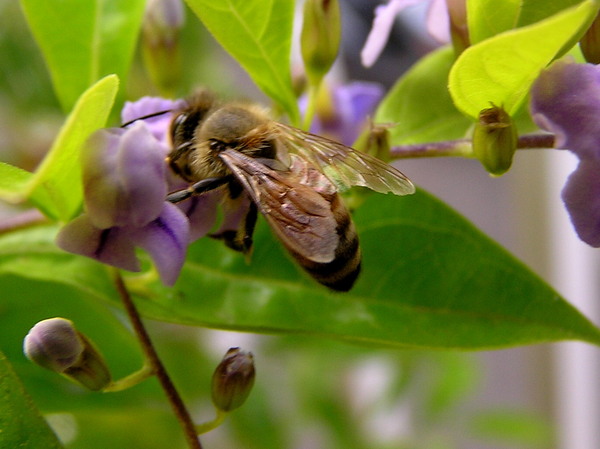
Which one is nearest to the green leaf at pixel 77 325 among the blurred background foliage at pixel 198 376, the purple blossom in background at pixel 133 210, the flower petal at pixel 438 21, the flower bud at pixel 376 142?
the blurred background foliage at pixel 198 376

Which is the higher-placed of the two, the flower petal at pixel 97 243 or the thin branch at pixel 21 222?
the flower petal at pixel 97 243

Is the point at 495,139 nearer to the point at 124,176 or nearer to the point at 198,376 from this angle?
the point at 124,176

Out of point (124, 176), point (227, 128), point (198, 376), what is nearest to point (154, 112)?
point (227, 128)

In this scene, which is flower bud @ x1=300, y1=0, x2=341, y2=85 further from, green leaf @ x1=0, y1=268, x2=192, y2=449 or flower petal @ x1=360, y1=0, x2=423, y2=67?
green leaf @ x1=0, y1=268, x2=192, y2=449

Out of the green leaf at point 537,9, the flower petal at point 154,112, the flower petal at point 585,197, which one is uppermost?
the green leaf at point 537,9

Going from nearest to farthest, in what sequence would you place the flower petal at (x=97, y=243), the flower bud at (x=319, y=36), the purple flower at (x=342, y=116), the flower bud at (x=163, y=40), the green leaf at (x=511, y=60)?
1. the green leaf at (x=511, y=60)
2. the flower petal at (x=97, y=243)
3. the flower bud at (x=319, y=36)
4. the flower bud at (x=163, y=40)
5. the purple flower at (x=342, y=116)

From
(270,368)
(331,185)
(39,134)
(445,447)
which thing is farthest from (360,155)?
(445,447)

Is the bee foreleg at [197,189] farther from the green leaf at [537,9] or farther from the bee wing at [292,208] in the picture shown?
the green leaf at [537,9]

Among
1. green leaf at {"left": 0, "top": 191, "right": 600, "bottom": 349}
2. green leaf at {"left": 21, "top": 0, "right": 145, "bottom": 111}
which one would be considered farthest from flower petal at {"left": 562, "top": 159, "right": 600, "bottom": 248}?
green leaf at {"left": 21, "top": 0, "right": 145, "bottom": 111}
